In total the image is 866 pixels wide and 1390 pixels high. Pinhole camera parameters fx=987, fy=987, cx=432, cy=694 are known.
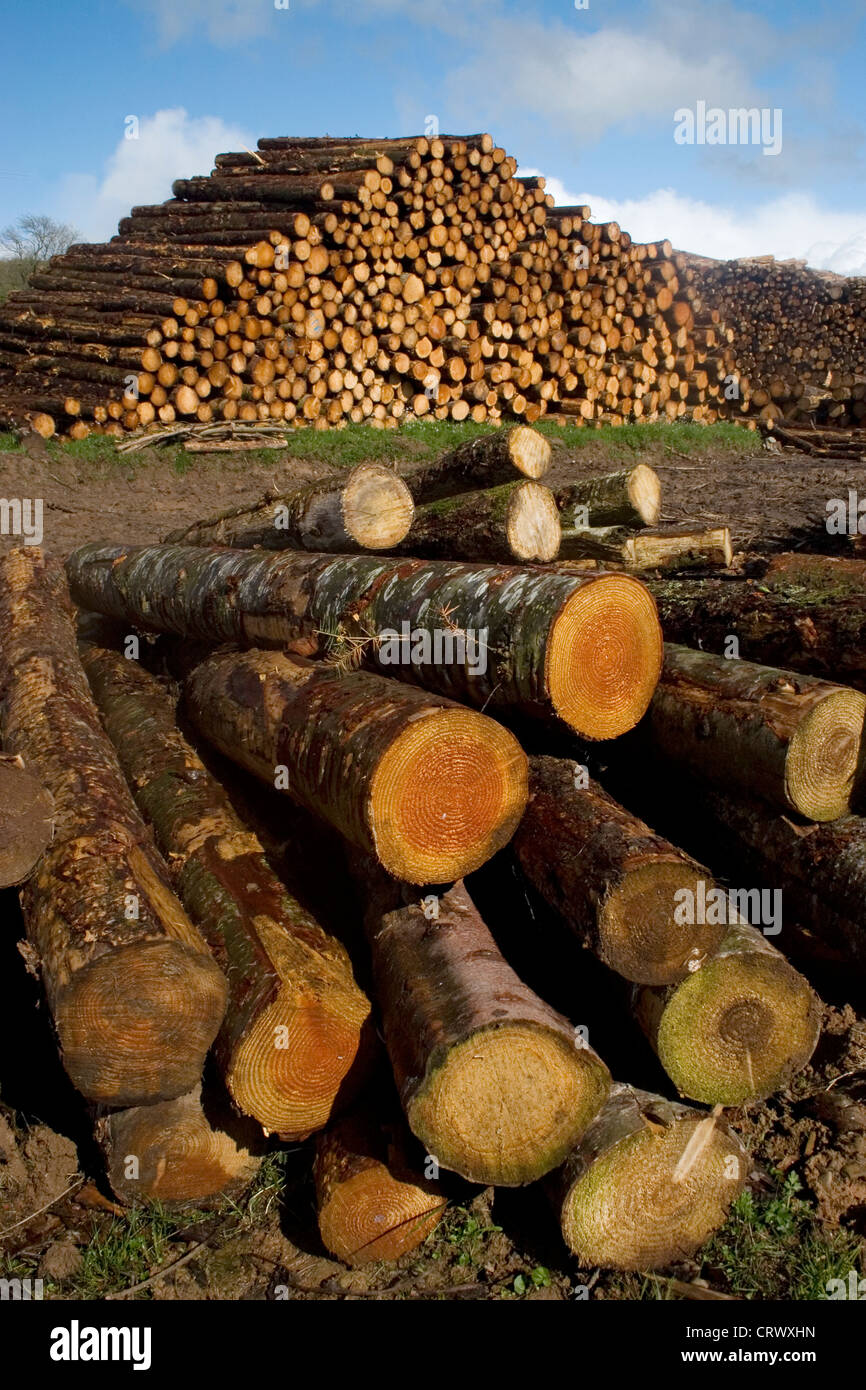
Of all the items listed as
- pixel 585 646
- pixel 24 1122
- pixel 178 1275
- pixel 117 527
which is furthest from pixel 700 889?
pixel 117 527

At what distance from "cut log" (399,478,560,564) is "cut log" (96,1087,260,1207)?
2985 mm

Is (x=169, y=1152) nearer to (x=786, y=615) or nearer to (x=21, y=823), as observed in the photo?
(x=21, y=823)

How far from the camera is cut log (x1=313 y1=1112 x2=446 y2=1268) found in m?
3.04

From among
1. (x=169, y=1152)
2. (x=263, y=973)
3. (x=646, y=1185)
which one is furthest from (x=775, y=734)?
(x=169, y=1152)

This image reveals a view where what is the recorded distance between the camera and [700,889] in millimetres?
3150

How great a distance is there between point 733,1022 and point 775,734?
1015 millimetres

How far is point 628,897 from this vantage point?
3.10 m

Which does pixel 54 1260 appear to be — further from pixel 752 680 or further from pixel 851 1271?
pixel 752 680

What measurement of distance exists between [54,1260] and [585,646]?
2642 mm

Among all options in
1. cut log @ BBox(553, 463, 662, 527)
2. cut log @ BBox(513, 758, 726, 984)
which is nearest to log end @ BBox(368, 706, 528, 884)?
cut log @ BBox(513, 758, 726, 984)

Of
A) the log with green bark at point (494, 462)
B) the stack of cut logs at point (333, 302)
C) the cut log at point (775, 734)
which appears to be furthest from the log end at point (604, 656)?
the stack of cut logs at point (333, 302)

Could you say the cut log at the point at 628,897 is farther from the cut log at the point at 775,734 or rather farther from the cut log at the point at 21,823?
the cut log at the point at 21,823

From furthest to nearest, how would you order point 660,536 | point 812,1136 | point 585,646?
point 660,536 → point 585,646 → point 812,1136

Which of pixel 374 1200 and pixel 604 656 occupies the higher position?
pixel 604 656
